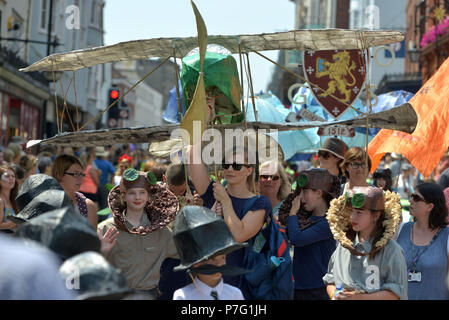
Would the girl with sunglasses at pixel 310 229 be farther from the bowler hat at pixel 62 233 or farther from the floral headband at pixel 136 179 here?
the bowler hat at pixel 62 233

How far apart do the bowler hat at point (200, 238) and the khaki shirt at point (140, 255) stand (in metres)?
1.27

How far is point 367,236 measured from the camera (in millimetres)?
4328

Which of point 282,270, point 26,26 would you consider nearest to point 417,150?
point 282,270

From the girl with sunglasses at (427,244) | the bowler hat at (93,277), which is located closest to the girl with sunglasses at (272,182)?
the girl with sunglasses at (427,244)

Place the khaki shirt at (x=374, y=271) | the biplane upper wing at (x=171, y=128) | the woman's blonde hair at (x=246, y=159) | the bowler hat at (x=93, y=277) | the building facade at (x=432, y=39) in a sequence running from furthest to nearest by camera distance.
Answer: the building facade at (x=432, y=39)
the biplane upper wing at (x=171, y=128)
the woman's blonde hair at (x=246, y=159)
the khaki shirt at (x=374, y=271)
the bowler hat at (x=93, y=277)

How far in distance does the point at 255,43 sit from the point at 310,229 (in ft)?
4.37

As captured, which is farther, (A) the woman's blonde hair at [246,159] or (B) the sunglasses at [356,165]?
(B) the sunglasses at [356,165]

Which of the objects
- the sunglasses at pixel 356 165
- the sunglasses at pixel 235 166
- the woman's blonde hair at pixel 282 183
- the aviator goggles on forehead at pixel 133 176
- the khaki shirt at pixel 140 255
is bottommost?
the khaki shirt at pixel 140 255

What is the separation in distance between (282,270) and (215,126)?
1.24m

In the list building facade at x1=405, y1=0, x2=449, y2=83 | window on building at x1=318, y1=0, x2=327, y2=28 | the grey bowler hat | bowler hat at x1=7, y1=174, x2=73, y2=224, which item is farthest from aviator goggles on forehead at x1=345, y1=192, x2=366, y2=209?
window on building at x1=318, y1=0, x2=327, y2=28

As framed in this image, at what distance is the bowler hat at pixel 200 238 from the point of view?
3451mm

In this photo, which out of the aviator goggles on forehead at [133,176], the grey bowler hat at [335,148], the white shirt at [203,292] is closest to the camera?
the white shirt at [203,292]

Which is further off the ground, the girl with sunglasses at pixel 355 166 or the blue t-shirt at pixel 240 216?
the girl with sunglasses at pixel 355 166
